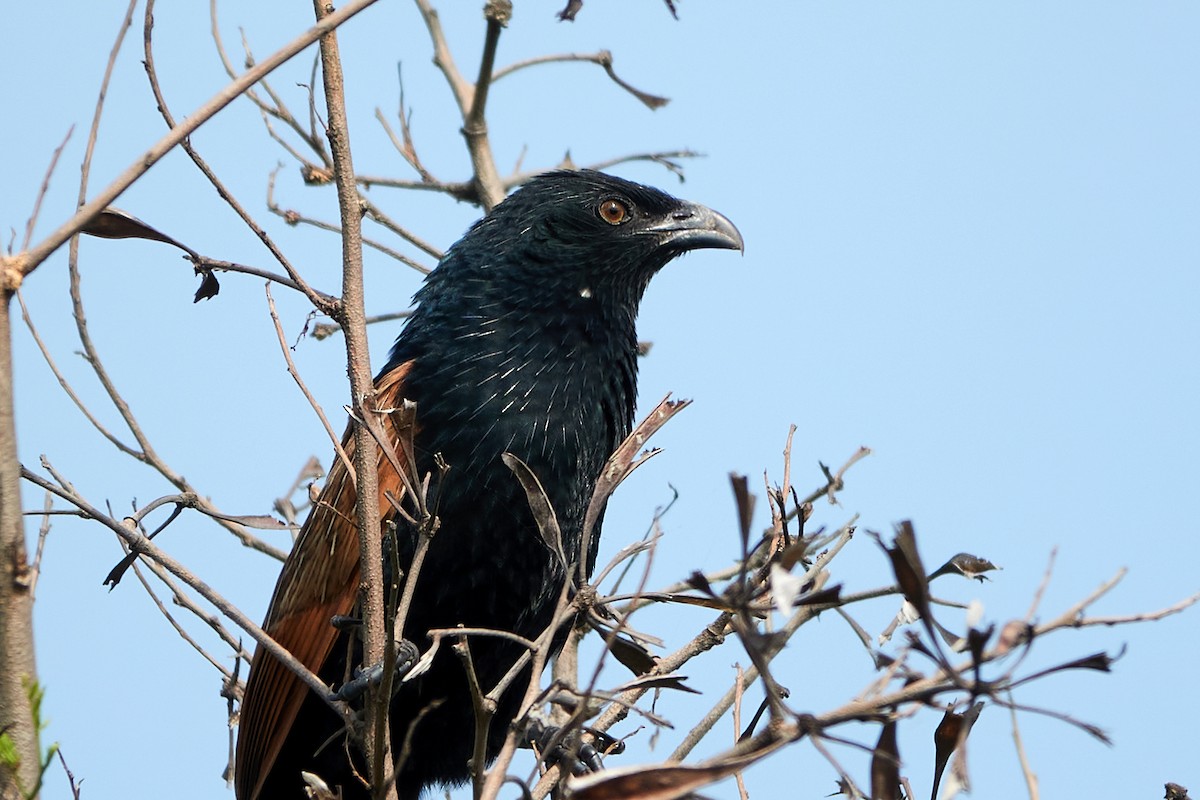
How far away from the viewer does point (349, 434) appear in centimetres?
364

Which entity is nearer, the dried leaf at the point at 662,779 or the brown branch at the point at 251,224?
the dried leaf at the point at 662,779

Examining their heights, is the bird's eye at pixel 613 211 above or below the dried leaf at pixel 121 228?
above

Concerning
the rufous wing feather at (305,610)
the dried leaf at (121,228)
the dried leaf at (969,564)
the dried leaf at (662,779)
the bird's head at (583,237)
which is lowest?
the dried leaf at (662,779)

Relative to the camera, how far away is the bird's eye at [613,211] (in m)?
4.29

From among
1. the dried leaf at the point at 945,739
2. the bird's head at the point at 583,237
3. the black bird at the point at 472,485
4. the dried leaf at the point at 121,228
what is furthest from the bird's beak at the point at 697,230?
the dried leaf at the point at 945,739

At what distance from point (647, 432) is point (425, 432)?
144 cm

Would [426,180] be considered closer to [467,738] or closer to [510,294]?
[510,294]

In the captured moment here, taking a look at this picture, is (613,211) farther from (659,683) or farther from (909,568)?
(909,568)

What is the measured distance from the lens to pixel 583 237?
13.7ft

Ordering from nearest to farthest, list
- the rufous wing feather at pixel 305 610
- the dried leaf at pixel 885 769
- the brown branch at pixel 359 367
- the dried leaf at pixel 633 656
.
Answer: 1. the dried leaf at pixel 885 769
2. the brown branch at pixel 359 367
3. the dried leaf at pixel 633 656
4. the rufous wing feather at pixel 305 610

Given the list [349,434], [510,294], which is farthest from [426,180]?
[349,434]

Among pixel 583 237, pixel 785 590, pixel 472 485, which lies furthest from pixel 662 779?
pixel 583 237

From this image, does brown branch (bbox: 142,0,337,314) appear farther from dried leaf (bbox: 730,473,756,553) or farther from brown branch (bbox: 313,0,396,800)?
dried leaf (bbox: 730,473,756,553)

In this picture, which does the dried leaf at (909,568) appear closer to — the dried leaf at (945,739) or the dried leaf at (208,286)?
the dried leaf at (945,739)
